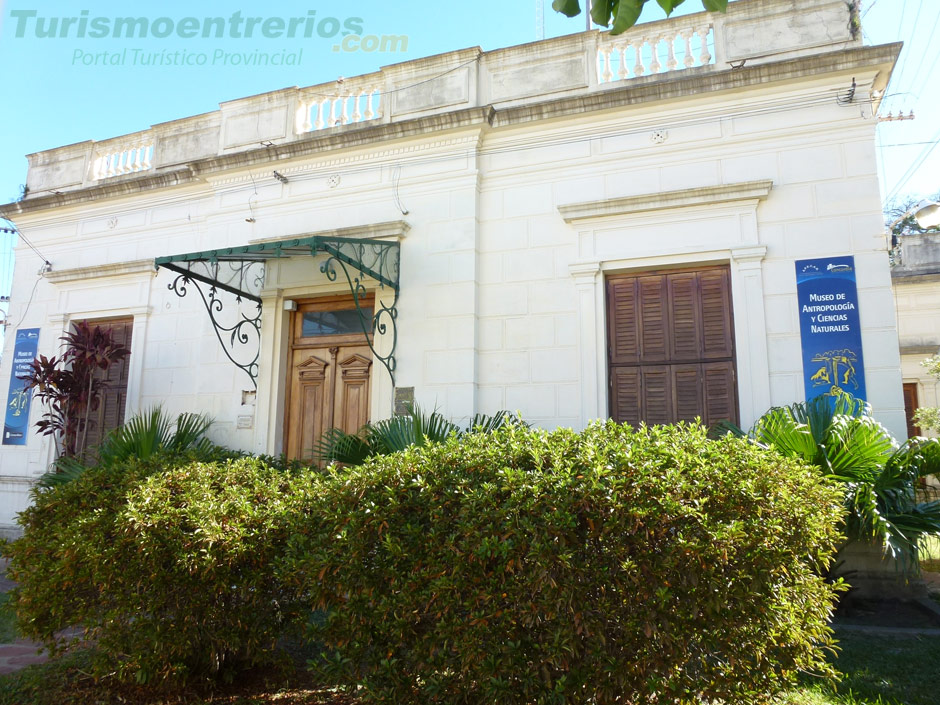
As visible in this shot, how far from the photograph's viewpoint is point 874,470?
4.85 metres

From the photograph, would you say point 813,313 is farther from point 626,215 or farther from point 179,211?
point 179,211

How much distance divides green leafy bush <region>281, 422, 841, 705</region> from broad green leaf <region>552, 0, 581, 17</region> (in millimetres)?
2050

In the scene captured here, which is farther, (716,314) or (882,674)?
(716,314)

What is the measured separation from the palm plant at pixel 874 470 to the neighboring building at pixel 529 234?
35.6 inches

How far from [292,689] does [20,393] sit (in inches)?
308

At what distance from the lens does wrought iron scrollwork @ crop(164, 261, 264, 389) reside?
767cm

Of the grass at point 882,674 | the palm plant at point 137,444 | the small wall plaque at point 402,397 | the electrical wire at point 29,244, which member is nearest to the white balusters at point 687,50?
the small wall plaque at point 402,397

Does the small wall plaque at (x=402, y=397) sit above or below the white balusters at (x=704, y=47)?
below

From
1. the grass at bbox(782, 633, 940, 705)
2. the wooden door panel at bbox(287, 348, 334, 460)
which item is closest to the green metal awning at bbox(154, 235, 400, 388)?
the wooden door panel at bbox(287, 348, 334, 460)

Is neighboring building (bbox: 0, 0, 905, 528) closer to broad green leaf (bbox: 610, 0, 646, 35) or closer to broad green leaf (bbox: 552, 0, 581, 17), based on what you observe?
broad green leaf (bbox: 552, 0, 581, 17)

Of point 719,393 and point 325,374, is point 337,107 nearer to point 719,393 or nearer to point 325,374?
point 325,374

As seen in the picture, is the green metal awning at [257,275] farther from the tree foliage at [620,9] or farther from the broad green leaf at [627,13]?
the broad green leaf at [627,13]

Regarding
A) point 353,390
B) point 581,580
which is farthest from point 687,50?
point 581,580

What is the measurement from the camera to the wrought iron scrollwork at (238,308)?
7.67m
